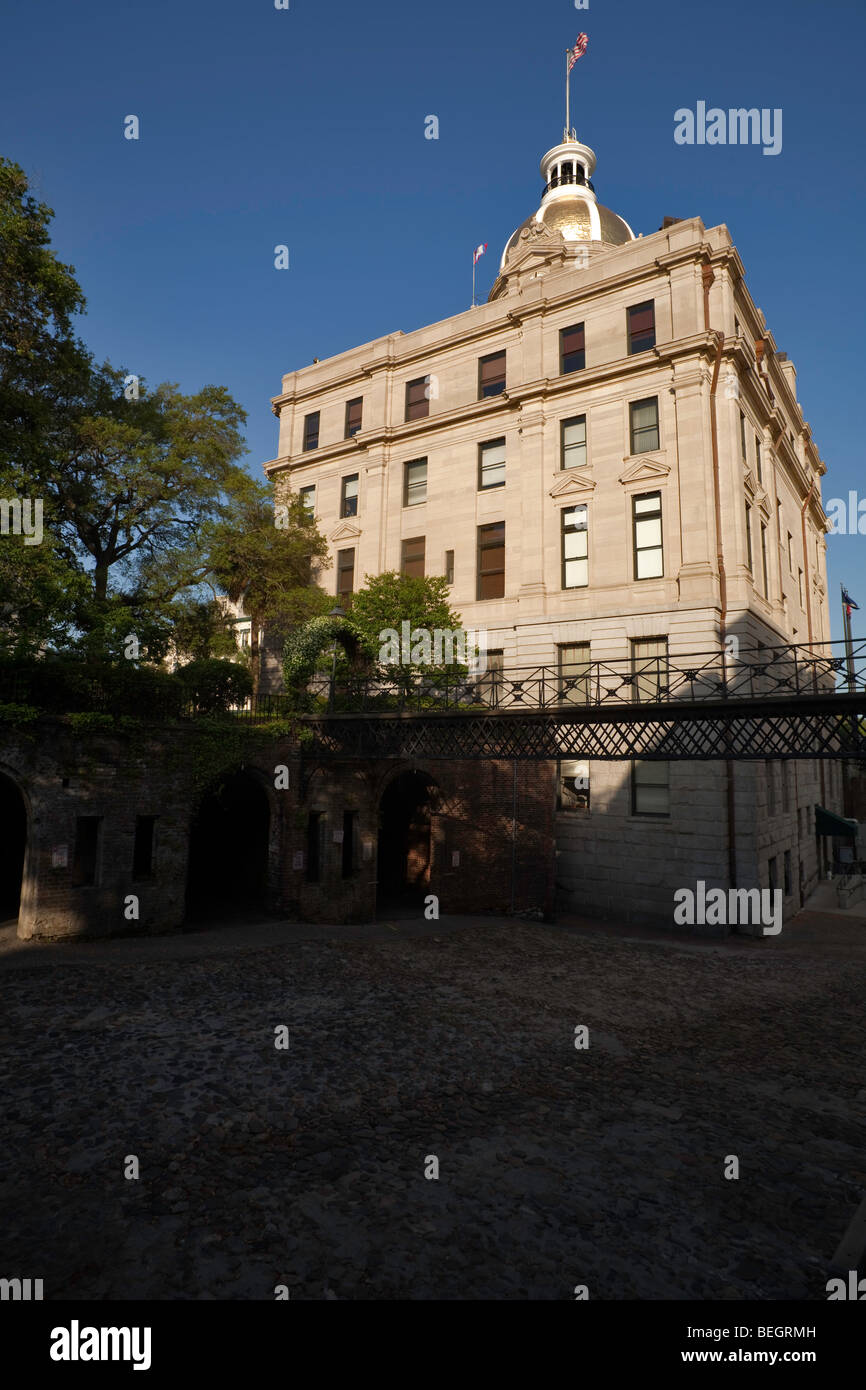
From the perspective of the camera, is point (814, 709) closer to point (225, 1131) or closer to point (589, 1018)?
point (589, 1018)

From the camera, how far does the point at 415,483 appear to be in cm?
3319

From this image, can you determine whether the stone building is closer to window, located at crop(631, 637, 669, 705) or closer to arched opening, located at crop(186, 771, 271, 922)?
window, located at crop(631, 637, 669, 705)

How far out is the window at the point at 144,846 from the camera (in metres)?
19.1

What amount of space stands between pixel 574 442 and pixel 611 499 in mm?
3608

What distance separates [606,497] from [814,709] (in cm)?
1539

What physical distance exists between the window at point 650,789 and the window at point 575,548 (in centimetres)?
774

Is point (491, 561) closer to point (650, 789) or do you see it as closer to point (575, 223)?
point (650, 789)

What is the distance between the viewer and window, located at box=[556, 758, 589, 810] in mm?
26250

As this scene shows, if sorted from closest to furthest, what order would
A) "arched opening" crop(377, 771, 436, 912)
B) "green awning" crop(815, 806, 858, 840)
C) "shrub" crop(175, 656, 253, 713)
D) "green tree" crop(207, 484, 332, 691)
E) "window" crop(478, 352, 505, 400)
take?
1. "shrub" crop(175, 656, 253, 713)
2. "arched opening" crop(377, 771, 436, 912)
3. "green tree" crop(207, 484, 332, 691)
4. "window" crop(478, 352, 505, 400)
5. "green awning" crop(815, 806, 858, 840)

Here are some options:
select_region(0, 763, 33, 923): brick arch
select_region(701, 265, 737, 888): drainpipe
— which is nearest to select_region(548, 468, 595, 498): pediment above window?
select_region(701, 265, 737, 888): drainpipe

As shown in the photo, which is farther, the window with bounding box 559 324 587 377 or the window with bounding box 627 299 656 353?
the window with bounding box 559 324 587 377

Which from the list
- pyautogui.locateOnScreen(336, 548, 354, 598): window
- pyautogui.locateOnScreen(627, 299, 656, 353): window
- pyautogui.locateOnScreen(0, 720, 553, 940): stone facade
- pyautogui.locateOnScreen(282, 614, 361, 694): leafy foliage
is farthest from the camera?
pyautogui.locateOnScreen(336, 548, 354, 598): window

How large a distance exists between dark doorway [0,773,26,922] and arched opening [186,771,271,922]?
564 centimetres

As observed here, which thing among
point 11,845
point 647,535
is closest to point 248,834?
point 11,845
